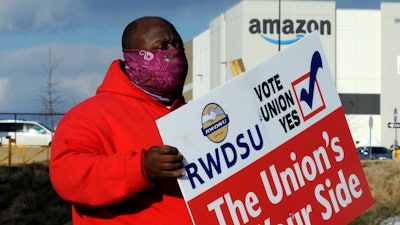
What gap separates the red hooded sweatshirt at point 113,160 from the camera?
296 centimetres

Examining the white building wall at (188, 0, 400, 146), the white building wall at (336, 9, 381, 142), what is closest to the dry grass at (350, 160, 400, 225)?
the white building wall at (188, 0, 400, 146)

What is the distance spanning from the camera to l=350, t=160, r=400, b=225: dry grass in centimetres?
1491

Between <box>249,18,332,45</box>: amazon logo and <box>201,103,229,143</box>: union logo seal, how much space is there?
69.7 metres

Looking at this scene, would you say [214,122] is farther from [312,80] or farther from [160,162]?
[312,80]

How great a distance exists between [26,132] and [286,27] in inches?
1365

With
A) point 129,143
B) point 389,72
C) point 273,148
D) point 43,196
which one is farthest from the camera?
point 389,72

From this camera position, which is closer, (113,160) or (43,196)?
(113,160)

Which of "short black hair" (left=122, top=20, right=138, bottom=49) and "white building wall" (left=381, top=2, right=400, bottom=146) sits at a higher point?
"short black hair" (left=122, top=20, right=138, bottom=49)

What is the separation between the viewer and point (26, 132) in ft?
144

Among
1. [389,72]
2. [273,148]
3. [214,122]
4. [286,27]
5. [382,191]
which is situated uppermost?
[214,122]

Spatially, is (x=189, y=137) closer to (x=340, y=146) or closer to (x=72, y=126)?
(x=72, y=126)

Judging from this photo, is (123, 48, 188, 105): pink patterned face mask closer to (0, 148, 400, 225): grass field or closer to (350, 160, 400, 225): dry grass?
(350, 160, 400, 225): dry grass

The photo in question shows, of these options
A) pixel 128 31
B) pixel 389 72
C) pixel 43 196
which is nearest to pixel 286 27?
pixel 389 72

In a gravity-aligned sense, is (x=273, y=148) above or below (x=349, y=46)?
above
